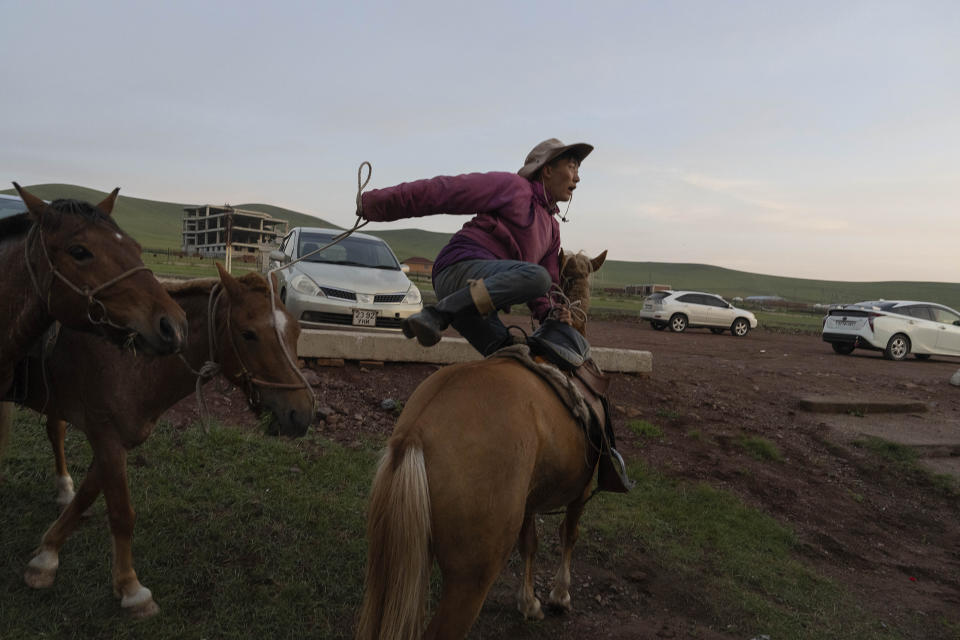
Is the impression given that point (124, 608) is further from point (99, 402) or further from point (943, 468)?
point (943, 468)

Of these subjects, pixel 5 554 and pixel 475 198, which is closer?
pixel 475 198

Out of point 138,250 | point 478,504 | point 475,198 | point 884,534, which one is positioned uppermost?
point 475,198

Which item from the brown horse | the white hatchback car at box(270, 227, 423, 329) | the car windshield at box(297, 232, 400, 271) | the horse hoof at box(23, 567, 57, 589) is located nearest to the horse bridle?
the brown horse

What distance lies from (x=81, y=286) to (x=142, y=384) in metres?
0.85

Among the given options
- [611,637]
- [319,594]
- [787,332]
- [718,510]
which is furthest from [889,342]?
[319,594]

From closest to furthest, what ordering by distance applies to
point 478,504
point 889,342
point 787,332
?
1. point 478,504
2. point 889,342
3. point 787,332

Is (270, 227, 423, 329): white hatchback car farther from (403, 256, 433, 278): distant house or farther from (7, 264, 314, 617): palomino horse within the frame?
(403, 256, 433, 278): distant house

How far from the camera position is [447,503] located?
7.45 ft

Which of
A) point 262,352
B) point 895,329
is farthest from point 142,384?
point 895,329

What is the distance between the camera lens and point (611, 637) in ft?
11.9

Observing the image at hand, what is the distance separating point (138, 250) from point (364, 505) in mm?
2797

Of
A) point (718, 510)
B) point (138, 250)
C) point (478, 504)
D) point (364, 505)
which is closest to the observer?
point (478, 504)

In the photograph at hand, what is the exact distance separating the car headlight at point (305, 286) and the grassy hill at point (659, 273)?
4199 inches

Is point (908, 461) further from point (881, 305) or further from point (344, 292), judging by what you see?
point (881, 305)
